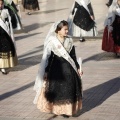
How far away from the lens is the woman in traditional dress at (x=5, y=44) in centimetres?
1044

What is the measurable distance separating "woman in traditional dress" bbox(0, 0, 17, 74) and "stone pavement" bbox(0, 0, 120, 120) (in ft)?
0.78

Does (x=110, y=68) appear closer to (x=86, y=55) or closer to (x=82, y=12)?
(x=86, y=55)

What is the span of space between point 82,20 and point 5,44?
4027 millimetres

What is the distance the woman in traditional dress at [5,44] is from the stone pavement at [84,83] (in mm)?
237

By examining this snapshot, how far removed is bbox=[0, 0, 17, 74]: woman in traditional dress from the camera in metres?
10.4

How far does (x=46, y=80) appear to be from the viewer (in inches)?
285

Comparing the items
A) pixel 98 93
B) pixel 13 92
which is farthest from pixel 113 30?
pixel 13 92

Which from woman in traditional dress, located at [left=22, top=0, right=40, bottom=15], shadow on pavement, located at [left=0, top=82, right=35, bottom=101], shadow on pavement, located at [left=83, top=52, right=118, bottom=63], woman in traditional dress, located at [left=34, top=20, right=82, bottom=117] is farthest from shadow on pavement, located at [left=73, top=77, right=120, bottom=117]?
woman in traditional dress, located at [left=22, top=0, right=40, bottom=15]

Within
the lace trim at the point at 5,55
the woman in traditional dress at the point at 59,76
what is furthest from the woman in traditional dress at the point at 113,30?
the woman in traditional dress at the point at 59,76

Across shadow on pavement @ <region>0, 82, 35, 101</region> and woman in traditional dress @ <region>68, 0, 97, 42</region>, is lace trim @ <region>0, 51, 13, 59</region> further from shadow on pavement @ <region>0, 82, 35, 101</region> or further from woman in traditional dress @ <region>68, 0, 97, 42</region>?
woman in traditional dress @ <region>68, 0, 97, 42</region>

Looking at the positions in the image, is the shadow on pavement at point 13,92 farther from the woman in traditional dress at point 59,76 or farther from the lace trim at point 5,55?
the woman in traditional dress at point 59,76

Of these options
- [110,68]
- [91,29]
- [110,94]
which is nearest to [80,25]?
[91,29]

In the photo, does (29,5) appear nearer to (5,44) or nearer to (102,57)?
(102,57)

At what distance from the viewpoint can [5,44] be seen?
1044 cm
